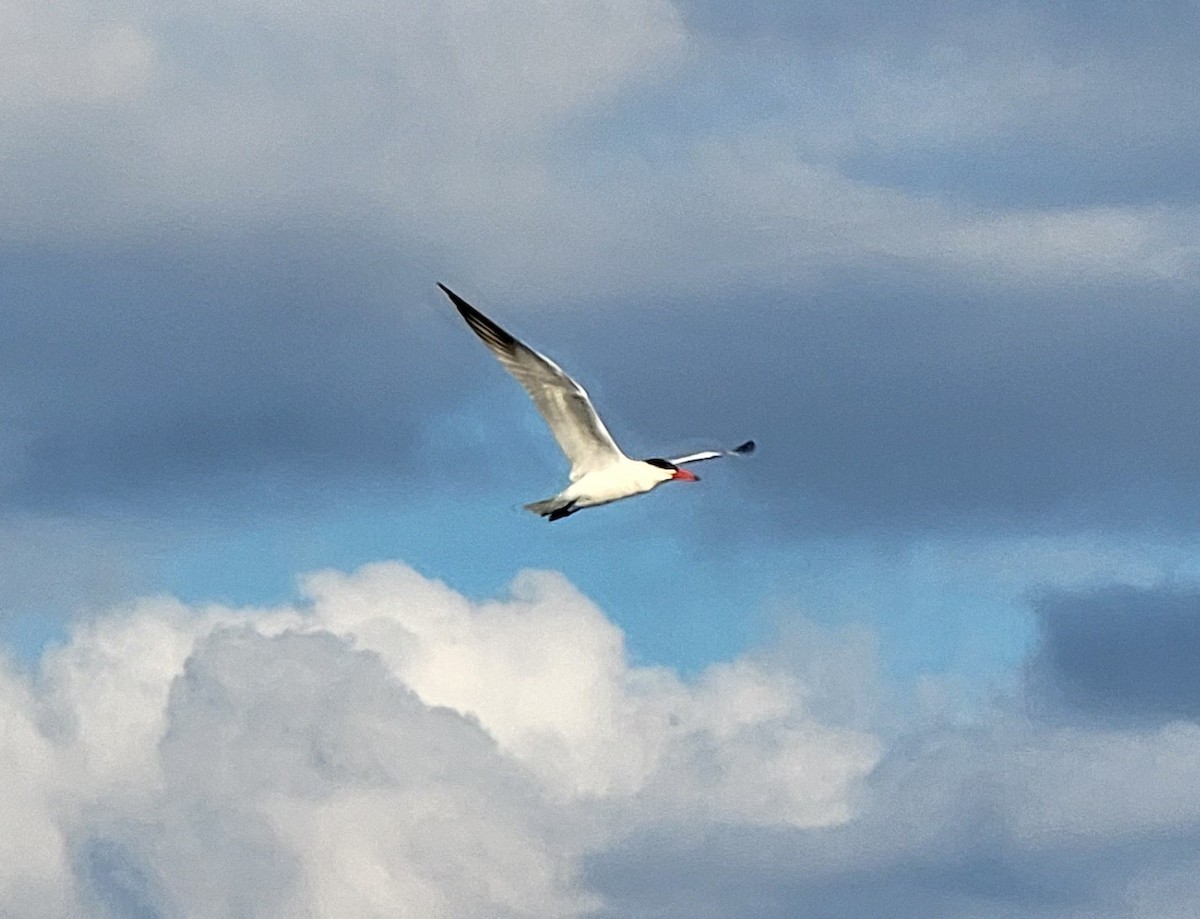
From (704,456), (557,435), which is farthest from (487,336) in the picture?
(704,456)

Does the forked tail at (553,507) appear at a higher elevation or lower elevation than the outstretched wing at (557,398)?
lower

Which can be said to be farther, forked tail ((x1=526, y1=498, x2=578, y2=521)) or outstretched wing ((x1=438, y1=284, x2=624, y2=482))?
forked tail ((x1=526, y1=498, x2=578, y2=521))

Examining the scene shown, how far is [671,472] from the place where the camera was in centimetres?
9800

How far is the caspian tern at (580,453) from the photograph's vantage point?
9419 centimetres

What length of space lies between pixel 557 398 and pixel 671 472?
16.1 ft

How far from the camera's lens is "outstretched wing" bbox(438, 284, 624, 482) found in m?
92.3

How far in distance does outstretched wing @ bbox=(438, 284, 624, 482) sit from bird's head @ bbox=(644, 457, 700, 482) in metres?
1.60

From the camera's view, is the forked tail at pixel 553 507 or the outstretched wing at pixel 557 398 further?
the forked tail at pixel 553 507

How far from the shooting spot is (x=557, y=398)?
95000 mm

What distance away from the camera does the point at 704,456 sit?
102312 mm

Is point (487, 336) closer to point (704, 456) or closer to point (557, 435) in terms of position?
point (557, 435)

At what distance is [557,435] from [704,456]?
7.29 metres

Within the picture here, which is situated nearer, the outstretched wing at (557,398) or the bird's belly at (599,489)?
the outstretched wing at (557,398)

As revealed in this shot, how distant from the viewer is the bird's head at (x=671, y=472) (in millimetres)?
97800
